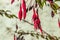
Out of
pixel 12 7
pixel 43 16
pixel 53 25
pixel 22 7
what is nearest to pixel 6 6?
pixel 12 7

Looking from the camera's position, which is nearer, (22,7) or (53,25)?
(22,7)

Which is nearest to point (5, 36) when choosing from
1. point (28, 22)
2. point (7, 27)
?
point (7, 27)

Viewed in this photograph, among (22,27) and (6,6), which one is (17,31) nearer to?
(22,27)

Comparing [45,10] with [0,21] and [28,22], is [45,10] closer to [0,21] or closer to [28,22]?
[28,22]

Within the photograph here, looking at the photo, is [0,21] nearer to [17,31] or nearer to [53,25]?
[17,31]

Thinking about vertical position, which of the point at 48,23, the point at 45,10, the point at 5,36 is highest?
the point at 45,10

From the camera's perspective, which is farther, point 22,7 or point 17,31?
point 17,31

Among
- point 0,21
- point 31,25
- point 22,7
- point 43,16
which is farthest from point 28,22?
point 22,7

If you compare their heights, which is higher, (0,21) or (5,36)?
(0,21)
